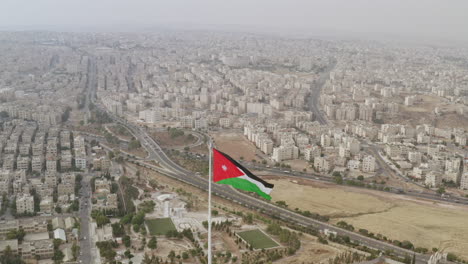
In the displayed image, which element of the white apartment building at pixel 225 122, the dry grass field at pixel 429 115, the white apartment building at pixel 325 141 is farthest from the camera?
the dry grass field at pixel 429 115

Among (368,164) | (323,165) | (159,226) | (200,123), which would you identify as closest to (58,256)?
(159,226)

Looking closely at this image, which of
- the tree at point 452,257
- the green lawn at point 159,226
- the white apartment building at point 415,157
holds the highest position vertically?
the white apartment building at point 415,157

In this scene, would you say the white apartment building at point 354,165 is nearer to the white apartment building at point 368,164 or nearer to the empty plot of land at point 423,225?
the white apartment building at point 368,164

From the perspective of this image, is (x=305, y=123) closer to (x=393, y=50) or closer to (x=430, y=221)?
(x=430, y=221)

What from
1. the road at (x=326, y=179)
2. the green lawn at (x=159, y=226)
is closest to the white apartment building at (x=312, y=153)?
the road at (x=326, y=179)

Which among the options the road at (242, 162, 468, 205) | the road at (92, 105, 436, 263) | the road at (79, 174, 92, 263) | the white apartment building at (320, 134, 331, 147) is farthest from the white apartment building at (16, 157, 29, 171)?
the white apartment building at (320, 134, 331, 147)

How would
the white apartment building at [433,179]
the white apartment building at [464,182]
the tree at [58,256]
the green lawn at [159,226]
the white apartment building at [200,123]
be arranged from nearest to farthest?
1. the tree at [58,256]
2. the green lawn at [159,226]
3. the white apartment building at [464,182]
4. the white apartment building at [433,179]
5. the white apartment building at [200,123]
